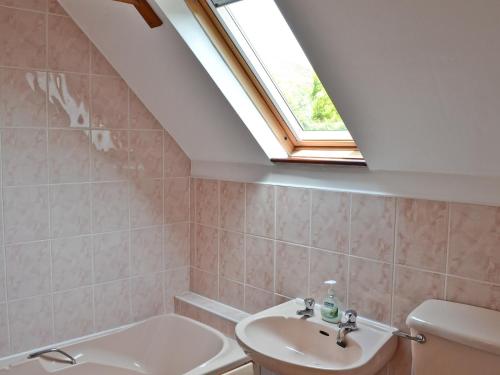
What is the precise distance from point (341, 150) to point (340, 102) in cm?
41

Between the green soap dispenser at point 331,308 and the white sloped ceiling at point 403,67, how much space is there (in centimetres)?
54

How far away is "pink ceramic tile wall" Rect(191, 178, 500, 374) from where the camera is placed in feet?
5.74

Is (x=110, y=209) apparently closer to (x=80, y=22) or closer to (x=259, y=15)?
(x=80, y=22)

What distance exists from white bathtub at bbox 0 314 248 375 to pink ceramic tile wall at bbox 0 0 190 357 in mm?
81

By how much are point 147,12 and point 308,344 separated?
153 cm

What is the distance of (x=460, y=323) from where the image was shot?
1.60m

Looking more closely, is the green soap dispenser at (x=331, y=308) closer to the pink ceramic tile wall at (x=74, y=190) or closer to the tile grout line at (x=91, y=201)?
the pink ceramic tile wall at (x=74, y=190)

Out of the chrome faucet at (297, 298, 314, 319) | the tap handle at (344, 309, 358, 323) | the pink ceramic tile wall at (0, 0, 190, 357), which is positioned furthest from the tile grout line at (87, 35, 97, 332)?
the tap handle at (344, 309, 358, 323)

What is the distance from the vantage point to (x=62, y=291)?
7.93ft

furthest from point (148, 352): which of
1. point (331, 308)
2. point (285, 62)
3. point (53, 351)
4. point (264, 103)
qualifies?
point (285, 62)

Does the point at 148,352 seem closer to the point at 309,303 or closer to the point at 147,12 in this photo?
the point at 309,303

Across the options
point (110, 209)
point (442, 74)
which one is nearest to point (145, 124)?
point (110, 209)

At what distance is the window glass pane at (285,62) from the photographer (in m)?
2.03

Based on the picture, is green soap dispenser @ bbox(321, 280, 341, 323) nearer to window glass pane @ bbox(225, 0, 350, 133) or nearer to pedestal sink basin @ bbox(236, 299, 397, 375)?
pedestal sink basin @ bbox(236, 299, 397, 375)
